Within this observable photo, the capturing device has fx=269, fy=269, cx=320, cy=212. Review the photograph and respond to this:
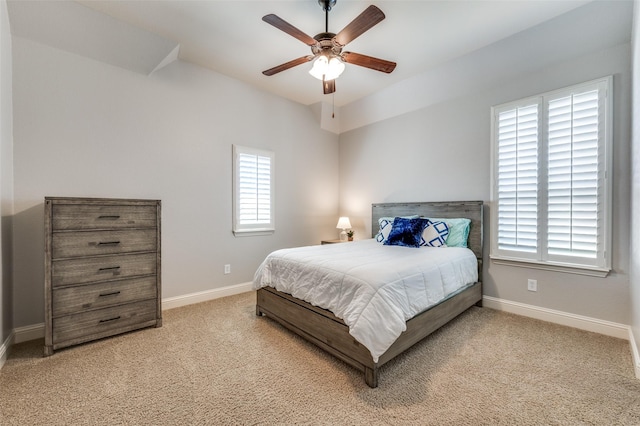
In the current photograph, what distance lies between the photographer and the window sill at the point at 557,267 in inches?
95.8

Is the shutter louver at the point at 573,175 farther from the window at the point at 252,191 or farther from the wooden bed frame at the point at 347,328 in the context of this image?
the window at the point at 252,191

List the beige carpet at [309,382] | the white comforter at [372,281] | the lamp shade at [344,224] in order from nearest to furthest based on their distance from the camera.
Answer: the beige carpet at [309,382] < the white comforter at [372,281] < the lamp shade at [344,224]

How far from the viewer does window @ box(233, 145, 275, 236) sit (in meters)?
3.63

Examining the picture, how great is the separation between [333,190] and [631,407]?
4.02 meters

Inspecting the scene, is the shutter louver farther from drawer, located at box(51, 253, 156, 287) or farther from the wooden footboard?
drawer, located at box(51, 253, 156, 287)

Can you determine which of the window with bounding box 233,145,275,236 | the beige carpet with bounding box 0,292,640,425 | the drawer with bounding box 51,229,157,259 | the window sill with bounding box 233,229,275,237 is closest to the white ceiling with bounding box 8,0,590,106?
the window with bounding box 233,145,275,236

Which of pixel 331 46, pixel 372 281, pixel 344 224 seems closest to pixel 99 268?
pixel 372 281

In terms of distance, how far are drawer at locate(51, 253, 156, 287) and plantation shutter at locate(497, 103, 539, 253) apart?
373cm

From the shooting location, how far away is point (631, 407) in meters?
1.54

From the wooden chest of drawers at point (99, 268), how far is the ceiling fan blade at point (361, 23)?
2.23 metres

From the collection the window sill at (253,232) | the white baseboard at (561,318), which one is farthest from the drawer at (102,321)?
the white baseboard at (561,318)

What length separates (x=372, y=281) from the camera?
1.82m

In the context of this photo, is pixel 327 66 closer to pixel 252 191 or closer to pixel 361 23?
pixel 361 23

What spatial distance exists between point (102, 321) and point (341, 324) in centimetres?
208
